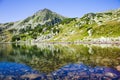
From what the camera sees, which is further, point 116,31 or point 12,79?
point 116,31

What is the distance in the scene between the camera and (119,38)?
170 metres

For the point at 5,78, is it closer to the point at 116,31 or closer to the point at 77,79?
the point at 77,79

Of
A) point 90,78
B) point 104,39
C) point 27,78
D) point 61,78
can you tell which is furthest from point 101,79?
point 104,39

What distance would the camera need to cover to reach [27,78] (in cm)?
3538

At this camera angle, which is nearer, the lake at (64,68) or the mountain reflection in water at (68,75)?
the mountain reflection in water at (68,75)

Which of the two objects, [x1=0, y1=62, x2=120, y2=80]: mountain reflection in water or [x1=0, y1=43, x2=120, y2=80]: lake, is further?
[x1=0, y1=43, x2=120, y2=80]: lake

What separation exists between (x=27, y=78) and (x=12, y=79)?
261 centimetres

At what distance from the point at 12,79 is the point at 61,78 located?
340 inches

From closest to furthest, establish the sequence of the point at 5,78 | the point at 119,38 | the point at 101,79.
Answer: the point at 101,79 < the point at 5,78 < the point at 119,38

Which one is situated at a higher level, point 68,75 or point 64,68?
point 68,75

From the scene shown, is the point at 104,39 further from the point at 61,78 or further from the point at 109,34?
the point at 61,78

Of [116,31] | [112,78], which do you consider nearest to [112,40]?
[116,31]

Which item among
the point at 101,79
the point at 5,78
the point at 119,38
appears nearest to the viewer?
the point at 101,79

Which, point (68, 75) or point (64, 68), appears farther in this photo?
point (64, 68)
